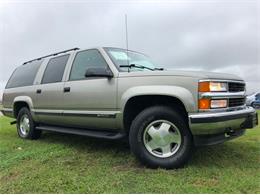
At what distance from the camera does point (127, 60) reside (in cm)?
475

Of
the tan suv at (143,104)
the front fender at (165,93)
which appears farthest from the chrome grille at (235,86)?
the front fender at (165,93)

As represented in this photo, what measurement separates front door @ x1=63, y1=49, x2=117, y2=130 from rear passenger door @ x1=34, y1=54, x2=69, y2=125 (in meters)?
0.24

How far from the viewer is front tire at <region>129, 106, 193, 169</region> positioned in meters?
3.62

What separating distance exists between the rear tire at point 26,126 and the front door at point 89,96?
1.41 m

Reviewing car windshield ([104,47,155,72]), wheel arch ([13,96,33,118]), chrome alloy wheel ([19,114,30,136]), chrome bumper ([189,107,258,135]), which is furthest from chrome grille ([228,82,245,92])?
chrome alloy wheel ([19,114,30,136])

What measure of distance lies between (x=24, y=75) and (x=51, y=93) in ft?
5.62

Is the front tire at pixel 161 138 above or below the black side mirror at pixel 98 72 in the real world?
below

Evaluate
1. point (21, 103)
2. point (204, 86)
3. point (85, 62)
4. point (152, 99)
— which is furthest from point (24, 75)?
point (204, 86)

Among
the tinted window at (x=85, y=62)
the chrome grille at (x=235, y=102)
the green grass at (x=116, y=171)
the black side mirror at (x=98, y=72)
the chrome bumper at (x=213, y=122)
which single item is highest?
the tinted window at (x=85, y=62)

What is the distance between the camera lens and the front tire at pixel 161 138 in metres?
A: 3.62

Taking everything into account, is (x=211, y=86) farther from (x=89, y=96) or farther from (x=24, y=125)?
(x=24, y=125)

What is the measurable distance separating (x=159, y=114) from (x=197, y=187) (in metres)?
1.11

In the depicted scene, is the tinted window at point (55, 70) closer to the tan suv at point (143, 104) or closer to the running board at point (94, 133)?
the tan suv at point (143, 104)

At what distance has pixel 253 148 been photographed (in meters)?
4.72
